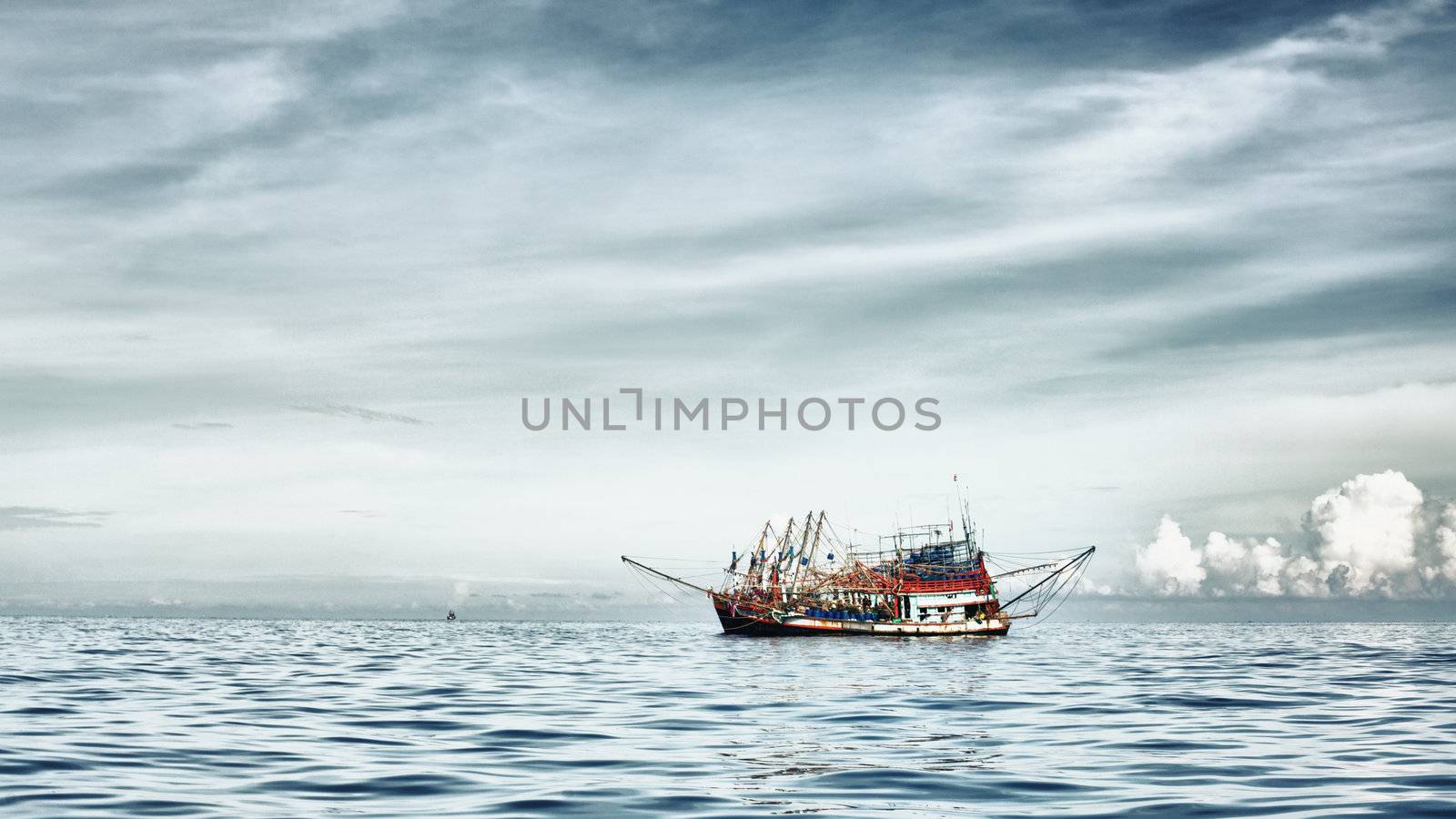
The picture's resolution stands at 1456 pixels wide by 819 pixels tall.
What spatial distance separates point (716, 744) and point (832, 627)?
117900 millimetres

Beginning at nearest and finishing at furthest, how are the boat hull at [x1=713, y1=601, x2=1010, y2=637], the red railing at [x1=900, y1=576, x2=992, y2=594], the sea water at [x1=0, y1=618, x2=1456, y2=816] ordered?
the sea water at [x1=0, y1=618, x2=1456, y2=816], the boat hull at [x1=713, y1=601, x2=1010, y2=637], the red railing at [x1=900, y1=576, x2=992, y2=594]

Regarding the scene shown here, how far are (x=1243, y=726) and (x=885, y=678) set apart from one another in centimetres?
2454

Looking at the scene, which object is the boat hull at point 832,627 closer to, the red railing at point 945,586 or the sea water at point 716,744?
the red railing at point 945,586

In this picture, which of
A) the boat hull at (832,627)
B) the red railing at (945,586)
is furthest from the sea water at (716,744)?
the red railing at (945,586)

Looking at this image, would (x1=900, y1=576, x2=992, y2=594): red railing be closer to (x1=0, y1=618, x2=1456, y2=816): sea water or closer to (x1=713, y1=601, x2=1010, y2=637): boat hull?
(x1=713, y1=601, x2=1010, y2=637): boat hull

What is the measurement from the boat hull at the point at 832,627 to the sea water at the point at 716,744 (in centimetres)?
8382

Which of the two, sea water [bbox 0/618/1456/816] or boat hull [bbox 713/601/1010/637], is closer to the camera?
sea water [bbox 0/618/1456/816]

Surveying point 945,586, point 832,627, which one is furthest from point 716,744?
point 945,586

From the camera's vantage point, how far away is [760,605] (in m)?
149

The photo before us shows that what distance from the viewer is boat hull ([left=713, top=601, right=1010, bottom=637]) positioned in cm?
13850

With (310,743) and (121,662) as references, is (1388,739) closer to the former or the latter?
(310,743)

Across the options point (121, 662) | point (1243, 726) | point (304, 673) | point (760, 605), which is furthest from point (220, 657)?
point (760, 605)

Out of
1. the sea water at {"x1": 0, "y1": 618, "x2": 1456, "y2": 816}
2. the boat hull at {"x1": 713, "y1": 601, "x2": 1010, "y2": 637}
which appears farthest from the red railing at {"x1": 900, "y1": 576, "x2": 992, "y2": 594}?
the sea water at {"x1": 0, "y1": 618, "x2": 1456, "y2": 816}

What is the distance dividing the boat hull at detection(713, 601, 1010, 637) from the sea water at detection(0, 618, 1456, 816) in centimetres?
8382
